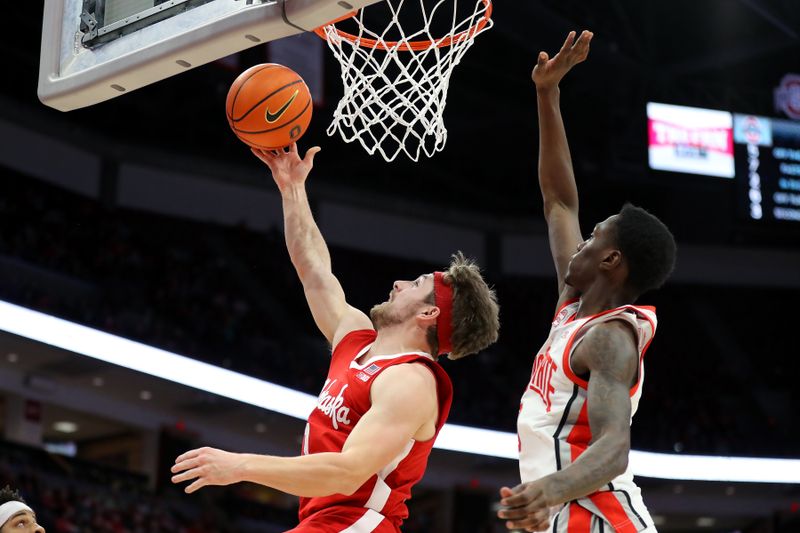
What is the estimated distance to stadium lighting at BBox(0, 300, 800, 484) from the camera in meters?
12.0

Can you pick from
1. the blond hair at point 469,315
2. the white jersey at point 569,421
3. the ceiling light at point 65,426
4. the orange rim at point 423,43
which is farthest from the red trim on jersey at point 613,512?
the ceiling light at point 65,426

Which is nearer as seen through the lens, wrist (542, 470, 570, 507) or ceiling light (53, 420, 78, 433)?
wrist (542, 470, 570, 507)

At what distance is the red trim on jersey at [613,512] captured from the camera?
105 inches

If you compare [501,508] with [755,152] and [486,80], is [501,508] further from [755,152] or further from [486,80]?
[486,80]

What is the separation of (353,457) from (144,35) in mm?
1577

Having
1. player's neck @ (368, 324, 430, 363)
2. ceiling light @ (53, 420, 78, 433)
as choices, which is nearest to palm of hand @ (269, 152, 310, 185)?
player's neck @ (368, 324, 430, 363)

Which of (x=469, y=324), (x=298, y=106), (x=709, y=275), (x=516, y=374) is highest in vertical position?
(x=709, y=275)

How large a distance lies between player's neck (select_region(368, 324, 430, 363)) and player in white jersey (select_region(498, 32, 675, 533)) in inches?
15.9

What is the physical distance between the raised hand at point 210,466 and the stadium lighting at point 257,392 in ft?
27.7

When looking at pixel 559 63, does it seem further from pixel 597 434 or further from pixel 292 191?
pixel 597 434

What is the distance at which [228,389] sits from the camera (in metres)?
13.5

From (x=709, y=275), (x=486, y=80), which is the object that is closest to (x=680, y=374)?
(x=709, y=275)

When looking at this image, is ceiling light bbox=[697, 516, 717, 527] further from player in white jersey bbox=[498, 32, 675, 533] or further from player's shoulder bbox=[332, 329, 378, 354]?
player in white jersey bbox=[498, 32, 675, 533]

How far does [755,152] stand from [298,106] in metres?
9.52
